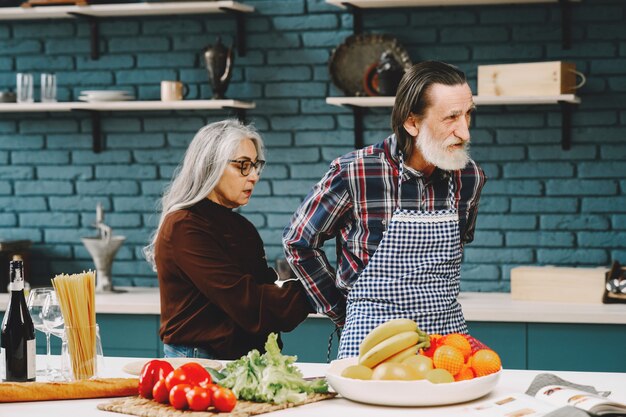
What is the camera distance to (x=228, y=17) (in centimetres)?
492

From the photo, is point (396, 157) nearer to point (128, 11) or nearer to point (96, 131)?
point (128, 11)

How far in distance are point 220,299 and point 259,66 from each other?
2.13m

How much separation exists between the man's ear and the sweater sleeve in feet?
2.08

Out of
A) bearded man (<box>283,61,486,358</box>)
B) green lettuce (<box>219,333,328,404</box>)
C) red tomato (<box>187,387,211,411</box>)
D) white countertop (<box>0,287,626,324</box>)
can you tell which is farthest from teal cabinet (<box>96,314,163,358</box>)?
red tomato (<box>187,387,211,411</box>)

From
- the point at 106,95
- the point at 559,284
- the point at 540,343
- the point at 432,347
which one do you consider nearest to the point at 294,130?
the point at 106,95

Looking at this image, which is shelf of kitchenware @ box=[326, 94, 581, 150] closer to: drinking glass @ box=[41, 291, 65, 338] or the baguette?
drinking glass @ box=[41, 291, 65, 338]

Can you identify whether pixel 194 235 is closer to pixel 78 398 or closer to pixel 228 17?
pixel 78 398

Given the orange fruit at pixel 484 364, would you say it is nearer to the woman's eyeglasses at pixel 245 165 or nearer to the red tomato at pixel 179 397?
the red tomato at pixel 179 397

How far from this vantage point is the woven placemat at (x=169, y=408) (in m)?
2.18

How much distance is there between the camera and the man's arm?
308cm

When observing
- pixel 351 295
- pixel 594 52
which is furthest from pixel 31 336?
pixel 594 52

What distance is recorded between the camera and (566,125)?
455 centimetres

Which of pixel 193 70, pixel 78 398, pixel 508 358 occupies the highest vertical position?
pixel 193 70

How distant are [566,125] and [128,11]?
2.12m
